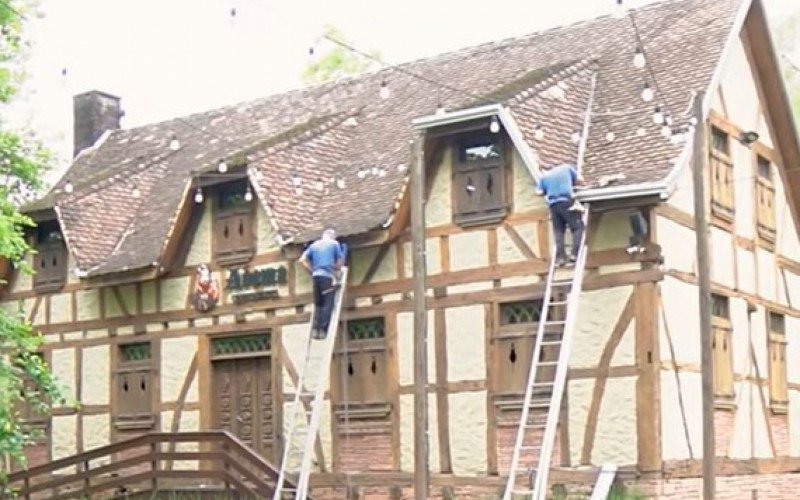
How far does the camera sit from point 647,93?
18281 mm

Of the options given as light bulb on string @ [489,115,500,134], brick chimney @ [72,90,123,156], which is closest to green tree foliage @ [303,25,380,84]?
brick chimney @ [72,90,123,156]

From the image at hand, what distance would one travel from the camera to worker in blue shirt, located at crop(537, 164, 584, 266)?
16.8 metres

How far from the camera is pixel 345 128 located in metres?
22.2

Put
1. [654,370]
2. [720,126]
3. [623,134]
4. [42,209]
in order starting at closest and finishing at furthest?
[654,370]
[623,134]
[720,126]
[42,209]

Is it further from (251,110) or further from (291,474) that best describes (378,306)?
(251,110)

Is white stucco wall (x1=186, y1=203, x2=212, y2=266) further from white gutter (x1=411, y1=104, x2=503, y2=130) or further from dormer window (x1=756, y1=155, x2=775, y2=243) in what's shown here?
dormer window (x1=756, y1=155, x2=775, y2=243)

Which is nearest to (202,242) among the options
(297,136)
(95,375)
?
(297,136)

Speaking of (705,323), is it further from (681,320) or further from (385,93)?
(385,93)

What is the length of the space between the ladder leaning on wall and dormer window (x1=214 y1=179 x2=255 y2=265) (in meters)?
5.53

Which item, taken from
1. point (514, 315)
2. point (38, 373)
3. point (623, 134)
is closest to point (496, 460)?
point (514, 315)

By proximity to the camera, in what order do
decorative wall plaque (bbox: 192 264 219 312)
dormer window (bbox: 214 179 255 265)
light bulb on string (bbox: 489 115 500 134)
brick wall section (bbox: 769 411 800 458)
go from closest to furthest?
light bulb on string (bbox: 489 115 500 134) < brick wall section (bbox: 769 411 800 458) < dormer window (bbox: 214 179 255 265) < decorative wall plaque (bbox: 192 264 219 312)

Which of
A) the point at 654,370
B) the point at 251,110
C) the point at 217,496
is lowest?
the point at 217,496

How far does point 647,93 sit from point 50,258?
1143cm

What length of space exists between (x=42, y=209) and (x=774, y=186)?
12.2m
